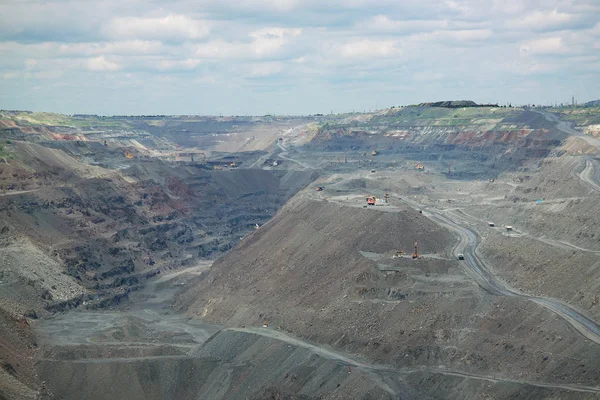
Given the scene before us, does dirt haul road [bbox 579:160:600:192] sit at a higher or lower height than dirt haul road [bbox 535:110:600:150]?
lower

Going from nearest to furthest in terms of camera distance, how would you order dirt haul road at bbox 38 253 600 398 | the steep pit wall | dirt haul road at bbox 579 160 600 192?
the steep pit wall < dirt haul road at bbox 38 253 600 398 < dirt haul road at bbox 579 160 600 192

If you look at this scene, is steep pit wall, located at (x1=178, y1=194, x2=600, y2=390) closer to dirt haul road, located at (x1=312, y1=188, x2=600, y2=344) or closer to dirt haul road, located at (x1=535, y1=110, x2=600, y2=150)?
dirt haul road, located at (x1=312, y1=188, x2=600, y2=344)

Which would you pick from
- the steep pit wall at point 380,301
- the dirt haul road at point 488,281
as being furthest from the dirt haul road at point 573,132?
the steep pit wall at point 380,301

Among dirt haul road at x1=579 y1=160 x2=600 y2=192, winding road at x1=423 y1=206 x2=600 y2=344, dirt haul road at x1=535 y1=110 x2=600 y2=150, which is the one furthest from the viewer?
dirt haul road at x1=535 y1=110 x2=600 y2=150

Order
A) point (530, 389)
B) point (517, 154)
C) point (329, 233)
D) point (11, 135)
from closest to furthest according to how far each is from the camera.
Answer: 1. point (530, 389)
2. point (329, 233)
3. point (517, 154)
4. point (11, 135)

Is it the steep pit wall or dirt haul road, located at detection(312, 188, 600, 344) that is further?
dirt haul road, located at detection(312, 188, 600, 344)

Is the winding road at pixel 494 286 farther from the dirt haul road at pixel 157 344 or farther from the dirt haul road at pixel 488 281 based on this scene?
the dirt haul road at pixel 157 344

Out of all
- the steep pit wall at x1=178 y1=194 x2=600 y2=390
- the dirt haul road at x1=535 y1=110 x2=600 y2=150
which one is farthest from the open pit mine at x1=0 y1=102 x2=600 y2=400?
the dirt haul road at x1=535 y1=110 x2=600 y2=150

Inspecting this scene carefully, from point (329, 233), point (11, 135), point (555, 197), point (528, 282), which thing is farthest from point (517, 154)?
point (11, 135)

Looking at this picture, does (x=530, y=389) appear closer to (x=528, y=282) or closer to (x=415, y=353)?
(x=415, y=353)

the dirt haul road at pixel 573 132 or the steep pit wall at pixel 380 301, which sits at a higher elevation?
the dirt haul road at pixel 573 132

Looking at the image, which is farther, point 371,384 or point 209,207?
point 209,207
